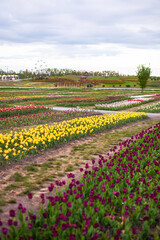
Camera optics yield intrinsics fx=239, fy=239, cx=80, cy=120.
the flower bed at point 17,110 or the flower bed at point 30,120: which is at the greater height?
the flower bed at point 17,110

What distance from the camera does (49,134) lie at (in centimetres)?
978

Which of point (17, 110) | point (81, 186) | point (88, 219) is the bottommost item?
point (81, 186)

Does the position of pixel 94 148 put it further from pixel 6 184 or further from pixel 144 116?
pixel 144 116

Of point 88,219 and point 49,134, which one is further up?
point 88,219

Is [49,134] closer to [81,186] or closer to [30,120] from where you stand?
[30,120]

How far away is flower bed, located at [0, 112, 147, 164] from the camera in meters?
7.27

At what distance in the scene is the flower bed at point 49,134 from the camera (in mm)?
7270

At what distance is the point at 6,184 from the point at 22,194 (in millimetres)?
703

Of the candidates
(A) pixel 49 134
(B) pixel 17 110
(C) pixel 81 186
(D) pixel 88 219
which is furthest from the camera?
(B) pixel 17 110

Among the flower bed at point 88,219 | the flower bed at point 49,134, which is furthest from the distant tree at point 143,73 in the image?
the flower bed at point 88,219

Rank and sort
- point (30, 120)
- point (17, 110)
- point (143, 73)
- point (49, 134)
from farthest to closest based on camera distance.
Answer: point (143, 73)
point (17, 110)
point (30, 120)
point (49, 134)

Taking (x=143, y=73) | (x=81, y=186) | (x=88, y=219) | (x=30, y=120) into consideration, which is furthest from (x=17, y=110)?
(x=143, y=73)

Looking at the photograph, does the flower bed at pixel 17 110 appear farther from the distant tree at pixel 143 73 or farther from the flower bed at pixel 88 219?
the distant tree at pixel 143 73

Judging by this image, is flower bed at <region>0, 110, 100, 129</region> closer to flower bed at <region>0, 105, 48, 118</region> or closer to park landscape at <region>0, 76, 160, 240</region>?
park landscape at <region>0, 76, 160, 240</region>
